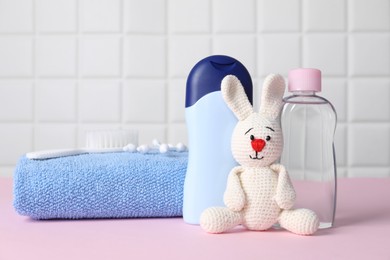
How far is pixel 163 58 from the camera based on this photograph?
127cm

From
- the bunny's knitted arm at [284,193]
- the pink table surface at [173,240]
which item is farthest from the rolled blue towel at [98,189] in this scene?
the bunny's knitted arm at [284,193]

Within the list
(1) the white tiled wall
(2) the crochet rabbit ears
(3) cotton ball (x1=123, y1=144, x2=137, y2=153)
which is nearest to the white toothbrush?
(3) cotton ball (x1=123, y1=144, x2=137, y2=153)

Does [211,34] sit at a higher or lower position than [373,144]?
higher

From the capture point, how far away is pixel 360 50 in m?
1.28

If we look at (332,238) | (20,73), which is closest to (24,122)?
(20,73)

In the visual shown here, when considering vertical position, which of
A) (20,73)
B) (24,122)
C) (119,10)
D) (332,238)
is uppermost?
(119,10)

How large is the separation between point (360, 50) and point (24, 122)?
2.82 ft

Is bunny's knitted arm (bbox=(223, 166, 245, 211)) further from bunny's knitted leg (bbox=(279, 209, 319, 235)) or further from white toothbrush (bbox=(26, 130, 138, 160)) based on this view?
white toothbrush (bbox=(26, 130, 138, 160))

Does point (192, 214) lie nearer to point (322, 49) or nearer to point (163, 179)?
point (163, 179)

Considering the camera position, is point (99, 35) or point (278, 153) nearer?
point (278, 153)

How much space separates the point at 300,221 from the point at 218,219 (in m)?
0.08

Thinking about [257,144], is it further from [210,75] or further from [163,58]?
[163,58]

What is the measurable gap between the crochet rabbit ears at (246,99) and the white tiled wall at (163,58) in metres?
0.72

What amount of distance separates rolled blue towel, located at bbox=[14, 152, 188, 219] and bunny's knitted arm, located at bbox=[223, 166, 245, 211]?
80mm
